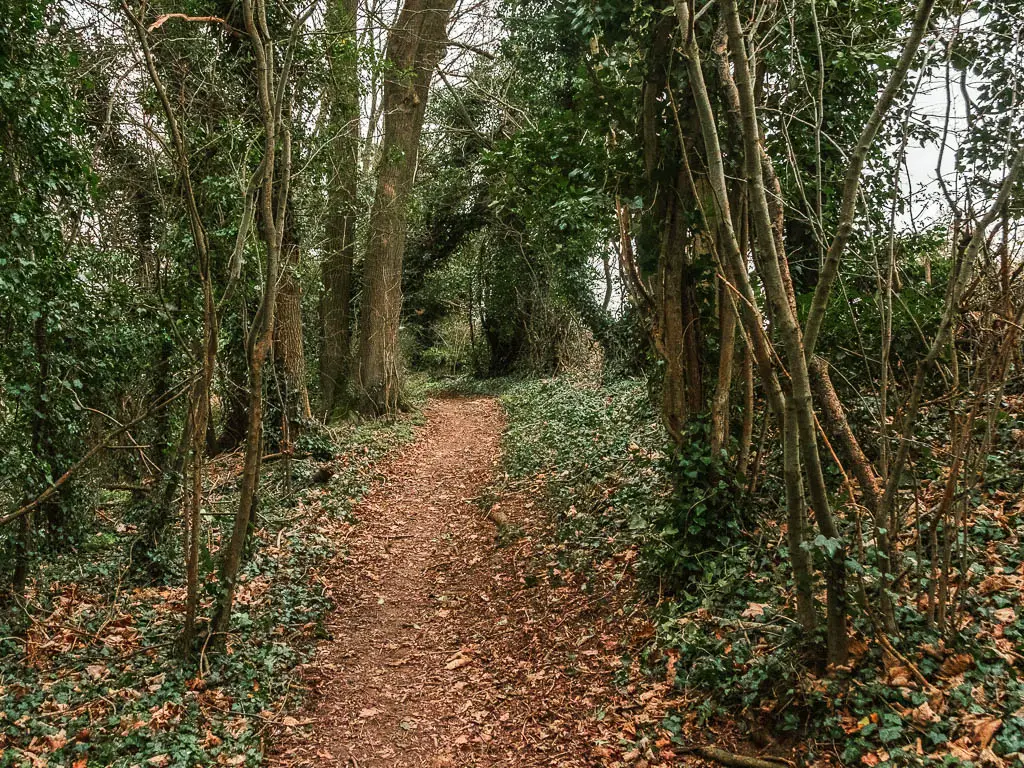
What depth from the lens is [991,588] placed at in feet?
12.6

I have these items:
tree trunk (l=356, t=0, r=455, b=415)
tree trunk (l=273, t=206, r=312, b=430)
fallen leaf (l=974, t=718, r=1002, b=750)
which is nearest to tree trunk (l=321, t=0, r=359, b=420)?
tree trunk (l=356, t=0, r=455, b=415)

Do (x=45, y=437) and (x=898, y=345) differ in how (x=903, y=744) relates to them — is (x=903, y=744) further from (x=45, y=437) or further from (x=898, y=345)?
(x=45, y=437)

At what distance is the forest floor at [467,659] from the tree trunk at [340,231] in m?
6.71

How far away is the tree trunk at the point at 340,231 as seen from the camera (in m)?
11.1

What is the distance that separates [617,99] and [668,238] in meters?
1.54

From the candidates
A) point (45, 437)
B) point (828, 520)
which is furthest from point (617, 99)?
point (45, 437)

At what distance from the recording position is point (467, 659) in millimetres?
5363

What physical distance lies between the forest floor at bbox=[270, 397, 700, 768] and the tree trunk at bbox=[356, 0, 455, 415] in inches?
245

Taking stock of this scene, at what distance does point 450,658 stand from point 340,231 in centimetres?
1096

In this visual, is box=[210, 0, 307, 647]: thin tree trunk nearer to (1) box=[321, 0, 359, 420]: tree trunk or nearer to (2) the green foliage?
(2) the green foliage

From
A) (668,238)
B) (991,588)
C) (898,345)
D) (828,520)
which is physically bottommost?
(991,588)

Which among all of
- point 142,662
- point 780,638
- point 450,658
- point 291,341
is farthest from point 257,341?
point 291,341

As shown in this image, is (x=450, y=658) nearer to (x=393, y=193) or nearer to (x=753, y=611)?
(x=753, y=611)

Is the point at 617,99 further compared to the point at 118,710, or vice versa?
the point at 617,99
